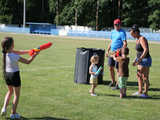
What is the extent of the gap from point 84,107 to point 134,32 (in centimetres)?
235

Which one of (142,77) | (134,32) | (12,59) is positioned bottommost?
(142,77)

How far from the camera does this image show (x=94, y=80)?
7.95 metres

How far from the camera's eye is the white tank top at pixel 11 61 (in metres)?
5.52

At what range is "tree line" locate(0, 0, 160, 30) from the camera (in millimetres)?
60469

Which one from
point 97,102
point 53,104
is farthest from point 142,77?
point 53,104

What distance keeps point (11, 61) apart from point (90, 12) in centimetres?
6126

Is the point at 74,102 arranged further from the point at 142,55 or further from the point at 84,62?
the point at 84,62

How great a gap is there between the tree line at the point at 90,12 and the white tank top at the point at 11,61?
2041 inches

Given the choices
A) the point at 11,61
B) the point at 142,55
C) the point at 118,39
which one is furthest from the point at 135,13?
the point at 11,61

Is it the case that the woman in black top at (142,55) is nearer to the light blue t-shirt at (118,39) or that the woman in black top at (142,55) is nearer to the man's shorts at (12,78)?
the light blue t-shirt at (118,39)

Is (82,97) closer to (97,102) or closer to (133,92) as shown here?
(97,102)

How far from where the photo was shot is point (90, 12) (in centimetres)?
6581

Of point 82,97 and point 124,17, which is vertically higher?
point 124,17

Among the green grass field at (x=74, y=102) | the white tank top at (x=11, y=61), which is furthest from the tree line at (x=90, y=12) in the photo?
the white tank top at (x=11, y=61)
